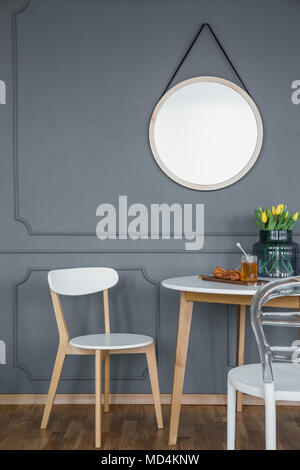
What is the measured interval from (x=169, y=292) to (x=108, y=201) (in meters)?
0.60

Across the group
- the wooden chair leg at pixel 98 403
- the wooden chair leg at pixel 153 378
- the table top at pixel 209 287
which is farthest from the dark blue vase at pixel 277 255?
the wooden chair leg at pixel 98 403

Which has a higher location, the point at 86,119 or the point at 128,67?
the point at 128,67

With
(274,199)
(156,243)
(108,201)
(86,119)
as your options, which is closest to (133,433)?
(156,243)

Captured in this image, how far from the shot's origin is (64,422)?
2.60 meters

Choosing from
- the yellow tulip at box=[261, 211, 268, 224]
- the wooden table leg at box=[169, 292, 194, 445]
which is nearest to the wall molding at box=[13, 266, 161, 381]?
the wooden table leg at box=[169, 292, 194, 445]

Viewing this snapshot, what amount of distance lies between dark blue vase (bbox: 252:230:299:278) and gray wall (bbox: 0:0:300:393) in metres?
0.37

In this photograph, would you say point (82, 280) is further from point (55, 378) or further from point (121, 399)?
point (121, 399)

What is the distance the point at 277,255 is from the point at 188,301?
0.51m

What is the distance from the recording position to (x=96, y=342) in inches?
95.6

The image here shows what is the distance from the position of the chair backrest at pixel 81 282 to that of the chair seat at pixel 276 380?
3.36ft

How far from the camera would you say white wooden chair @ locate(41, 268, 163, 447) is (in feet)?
7.72

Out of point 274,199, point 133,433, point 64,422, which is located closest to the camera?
point 133,433

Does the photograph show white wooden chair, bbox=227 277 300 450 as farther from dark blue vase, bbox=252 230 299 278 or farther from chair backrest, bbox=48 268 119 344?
chair backrest, bbox=48 268 119 344

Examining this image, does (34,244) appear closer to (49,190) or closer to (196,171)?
(49,190)
